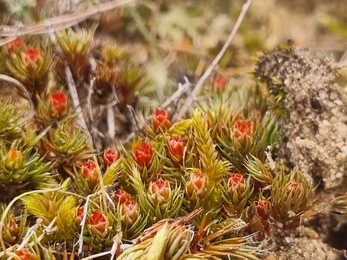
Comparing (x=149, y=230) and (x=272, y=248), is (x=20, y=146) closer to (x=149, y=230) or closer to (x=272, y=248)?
(x=149, y=230)

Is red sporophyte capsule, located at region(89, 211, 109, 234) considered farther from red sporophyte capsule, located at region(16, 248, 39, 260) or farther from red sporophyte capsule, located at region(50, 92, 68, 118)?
red sporophyte capsule, located at region(50, 92, 68, 118)

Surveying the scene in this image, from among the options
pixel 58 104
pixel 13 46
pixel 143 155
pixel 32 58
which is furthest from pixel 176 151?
pixel 13 46

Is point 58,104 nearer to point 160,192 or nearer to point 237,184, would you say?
point 160,192

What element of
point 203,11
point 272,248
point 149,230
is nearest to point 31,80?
point 149,230

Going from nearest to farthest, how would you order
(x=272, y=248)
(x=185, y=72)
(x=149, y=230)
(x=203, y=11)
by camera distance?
(x=149, y=230), (x=272, y=248), (x=185, y=72), (x=203, y=11)

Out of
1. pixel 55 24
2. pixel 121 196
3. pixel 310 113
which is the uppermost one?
pixel 55 24

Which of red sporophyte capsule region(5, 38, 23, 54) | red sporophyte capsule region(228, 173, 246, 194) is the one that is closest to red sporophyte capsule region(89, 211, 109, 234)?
red sporophyte capsule region(228, 173, 246, 194)

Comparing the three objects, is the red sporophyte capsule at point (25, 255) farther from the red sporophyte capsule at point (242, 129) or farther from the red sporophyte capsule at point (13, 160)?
the red sporophyte capsule at point (242, 129)
